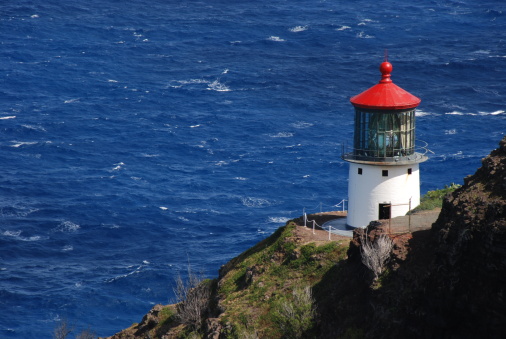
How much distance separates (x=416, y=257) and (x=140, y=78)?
111043mm

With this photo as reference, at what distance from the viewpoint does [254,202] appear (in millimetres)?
96938

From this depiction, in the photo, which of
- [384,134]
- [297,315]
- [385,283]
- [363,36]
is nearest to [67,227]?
[384,134]

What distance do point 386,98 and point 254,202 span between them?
54.1 meters

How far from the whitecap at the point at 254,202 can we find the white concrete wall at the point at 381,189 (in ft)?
169

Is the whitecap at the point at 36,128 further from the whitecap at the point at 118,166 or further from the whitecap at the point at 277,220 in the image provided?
the whitecap at the point at 277,220

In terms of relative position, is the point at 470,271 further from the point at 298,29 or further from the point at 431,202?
the point at 298,29

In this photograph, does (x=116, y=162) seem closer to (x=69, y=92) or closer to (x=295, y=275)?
(x=69, y=92)

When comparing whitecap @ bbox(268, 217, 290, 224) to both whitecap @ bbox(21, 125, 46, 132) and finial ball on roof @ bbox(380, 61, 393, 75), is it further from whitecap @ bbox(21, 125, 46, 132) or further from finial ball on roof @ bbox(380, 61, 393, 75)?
finial ball on roof @ bbox(380, 61, 393, 75)

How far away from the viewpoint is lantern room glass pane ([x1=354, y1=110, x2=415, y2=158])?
144 feet

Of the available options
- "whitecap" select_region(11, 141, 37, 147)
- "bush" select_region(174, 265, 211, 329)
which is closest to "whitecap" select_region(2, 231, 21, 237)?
"whitecap" select_region(11, 141, 37, 147)

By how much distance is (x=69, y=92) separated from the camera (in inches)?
5310

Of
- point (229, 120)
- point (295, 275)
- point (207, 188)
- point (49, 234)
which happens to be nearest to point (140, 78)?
point (229, 120)

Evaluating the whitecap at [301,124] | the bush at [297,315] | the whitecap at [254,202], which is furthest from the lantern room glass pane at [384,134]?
the whitecap at [301,124]

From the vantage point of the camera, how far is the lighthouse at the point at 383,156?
4394 centimetres
